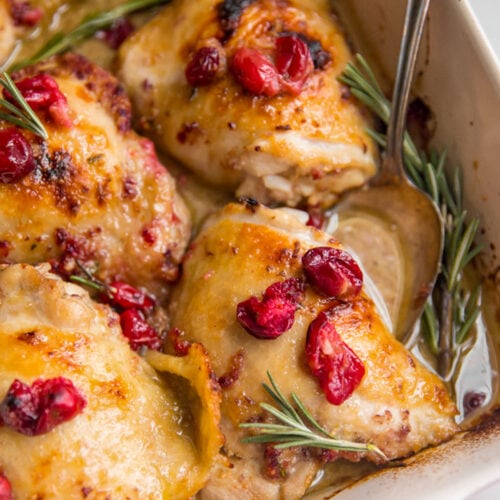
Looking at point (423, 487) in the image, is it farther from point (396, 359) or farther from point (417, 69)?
point (417, 69)

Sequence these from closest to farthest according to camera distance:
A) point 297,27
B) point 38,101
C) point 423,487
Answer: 1. point 423,487
2. point 38,101
3. point 297,27

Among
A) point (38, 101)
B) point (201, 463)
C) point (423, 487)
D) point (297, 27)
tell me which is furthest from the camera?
point (297, 27)

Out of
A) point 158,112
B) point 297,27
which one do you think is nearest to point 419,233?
point 297,27

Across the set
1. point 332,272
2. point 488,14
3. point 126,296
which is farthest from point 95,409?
point 488,14

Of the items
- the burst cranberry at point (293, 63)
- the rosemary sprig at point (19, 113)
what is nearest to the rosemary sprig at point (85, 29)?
the rosemary sprig at point (19, 113)

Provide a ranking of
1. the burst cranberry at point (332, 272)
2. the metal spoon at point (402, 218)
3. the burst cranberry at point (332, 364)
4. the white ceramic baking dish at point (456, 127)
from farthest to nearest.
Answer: the metal spoon at point (402, 218), the burst cranberry at point (332, 272), the burst cranberry at point (332, 364), the white ceramic baking dish at point (456, 127)

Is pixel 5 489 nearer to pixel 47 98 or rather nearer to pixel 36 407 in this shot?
pixel 36 407

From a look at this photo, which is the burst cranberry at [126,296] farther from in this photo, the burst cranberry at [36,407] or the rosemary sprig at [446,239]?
the rosemary sprig at [446,239]

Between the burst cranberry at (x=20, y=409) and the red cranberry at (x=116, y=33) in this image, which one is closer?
the burst cranberry at (x=20, y=409)
